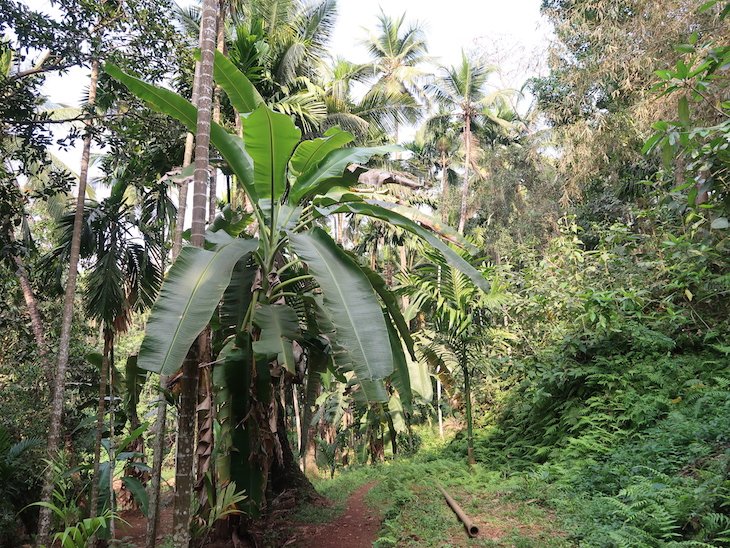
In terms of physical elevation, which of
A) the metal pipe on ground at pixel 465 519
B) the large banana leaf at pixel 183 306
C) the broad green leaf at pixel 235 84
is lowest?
the metal pipe on ground at pixel 465 519

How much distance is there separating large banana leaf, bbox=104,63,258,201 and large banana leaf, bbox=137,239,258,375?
3.56ft

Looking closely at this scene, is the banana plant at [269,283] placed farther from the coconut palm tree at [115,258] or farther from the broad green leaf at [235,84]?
the coconut palm tree at [115,258]

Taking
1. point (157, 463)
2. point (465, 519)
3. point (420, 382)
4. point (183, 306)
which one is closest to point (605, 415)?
point (465, 519)

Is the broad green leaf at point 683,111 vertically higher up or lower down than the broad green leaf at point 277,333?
higher up

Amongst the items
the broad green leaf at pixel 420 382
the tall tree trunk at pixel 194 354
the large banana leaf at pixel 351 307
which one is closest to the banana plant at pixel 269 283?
the large banana leaf at pixel 351 307

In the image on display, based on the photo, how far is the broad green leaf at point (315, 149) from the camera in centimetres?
438

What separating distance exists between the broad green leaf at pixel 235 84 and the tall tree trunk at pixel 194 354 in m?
0.62

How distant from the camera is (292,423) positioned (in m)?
18.6

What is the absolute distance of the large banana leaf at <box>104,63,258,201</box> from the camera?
3924mm

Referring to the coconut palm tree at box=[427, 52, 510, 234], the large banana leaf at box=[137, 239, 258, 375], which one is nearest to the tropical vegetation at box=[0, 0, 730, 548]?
the large banana leaf at box=[137, 239, 258, 375]

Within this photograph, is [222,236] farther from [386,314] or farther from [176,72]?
[176,72]

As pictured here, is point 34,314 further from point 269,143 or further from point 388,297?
point 388,297

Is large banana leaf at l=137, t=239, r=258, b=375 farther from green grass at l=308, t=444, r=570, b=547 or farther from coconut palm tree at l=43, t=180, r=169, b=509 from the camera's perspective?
green grass at l=308, t=444, r=570, b=547

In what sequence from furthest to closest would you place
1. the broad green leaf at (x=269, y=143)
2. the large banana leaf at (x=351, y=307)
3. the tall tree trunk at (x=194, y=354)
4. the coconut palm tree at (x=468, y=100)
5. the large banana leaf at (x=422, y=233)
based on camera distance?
the coconut palm tree at (x=468, y=100)
the large banana leaf at (x=422, y=233)
the broad green leaf at (x=269, y=143)
the tall tree trunk at (x=194, y=354)
the large banana leaf at (x=351, y=307)
